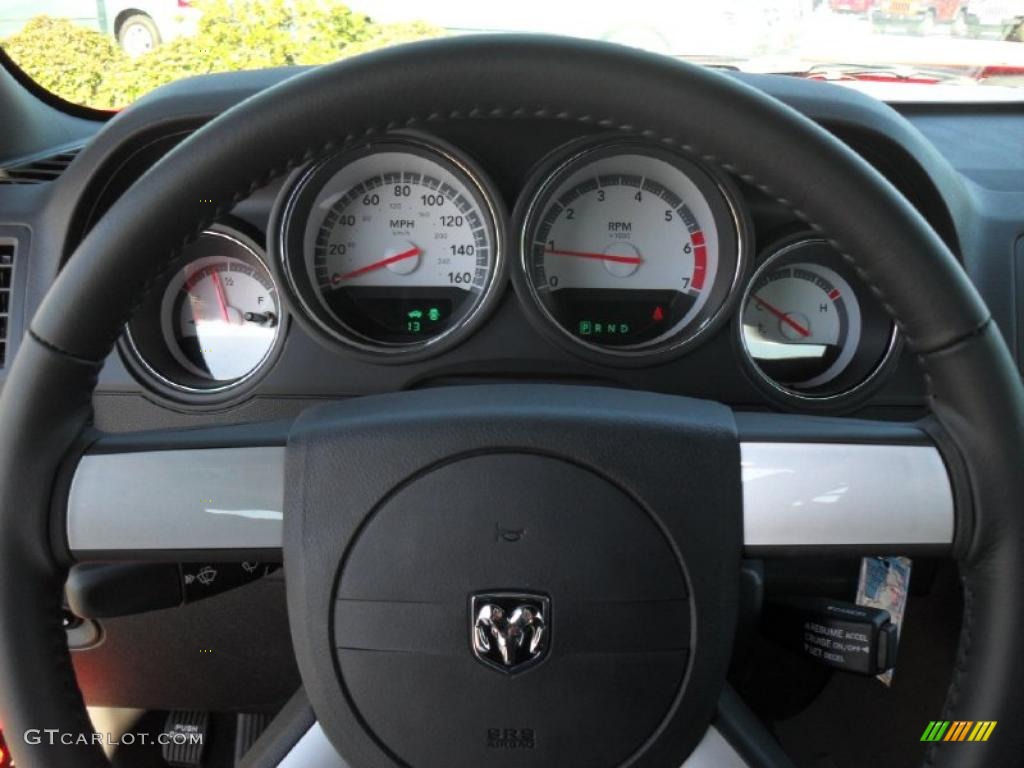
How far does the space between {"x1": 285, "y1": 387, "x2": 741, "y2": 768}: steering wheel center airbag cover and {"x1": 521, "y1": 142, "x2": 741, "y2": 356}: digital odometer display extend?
0.80 meters

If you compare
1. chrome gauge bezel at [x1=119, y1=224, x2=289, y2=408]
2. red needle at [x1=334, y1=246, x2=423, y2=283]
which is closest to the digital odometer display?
red needle at [x1=334, y1=246, x2=423, y2=283]

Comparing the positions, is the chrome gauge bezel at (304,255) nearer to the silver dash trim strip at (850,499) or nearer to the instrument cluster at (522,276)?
the instrument cluster at (522,276)

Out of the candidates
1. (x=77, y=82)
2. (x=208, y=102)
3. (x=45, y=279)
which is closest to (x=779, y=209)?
(x=208, y=102)

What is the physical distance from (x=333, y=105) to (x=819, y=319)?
1291 millimetres

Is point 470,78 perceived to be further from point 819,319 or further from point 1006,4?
point 1006,4

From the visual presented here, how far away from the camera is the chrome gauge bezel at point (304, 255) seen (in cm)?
177

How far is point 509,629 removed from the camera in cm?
105

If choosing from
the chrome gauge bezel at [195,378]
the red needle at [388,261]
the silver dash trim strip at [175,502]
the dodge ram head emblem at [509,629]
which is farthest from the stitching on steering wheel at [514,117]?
the red needle at [388,261]

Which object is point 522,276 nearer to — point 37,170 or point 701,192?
point 701,192

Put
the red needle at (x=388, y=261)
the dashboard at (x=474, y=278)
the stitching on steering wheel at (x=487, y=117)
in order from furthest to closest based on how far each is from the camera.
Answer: the red needle at (x=388, y=261) < the dashboard at (x=474, y=278) < the stitching on steering wheel at (x=487, y=117)

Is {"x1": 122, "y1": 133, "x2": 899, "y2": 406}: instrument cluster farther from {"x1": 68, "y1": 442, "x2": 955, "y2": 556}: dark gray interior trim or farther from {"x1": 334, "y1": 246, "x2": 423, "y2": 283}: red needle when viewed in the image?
{"x1": 68, "y1": 442, "x2": 955, "y2": 556}: dark gray interior trim

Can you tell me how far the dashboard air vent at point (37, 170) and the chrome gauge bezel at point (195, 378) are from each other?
261 mm

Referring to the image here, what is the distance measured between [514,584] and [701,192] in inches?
41.1

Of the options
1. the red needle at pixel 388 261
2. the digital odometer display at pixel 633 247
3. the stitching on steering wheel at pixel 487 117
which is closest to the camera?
the stitching on steering wheel at pixel 487 117
